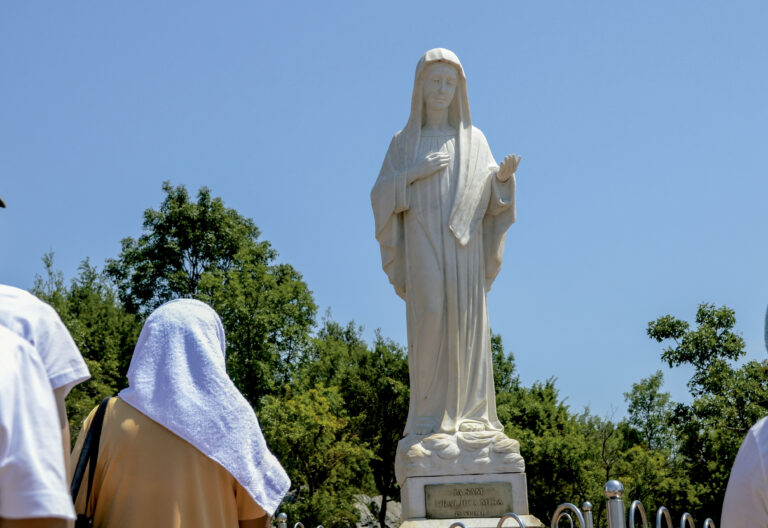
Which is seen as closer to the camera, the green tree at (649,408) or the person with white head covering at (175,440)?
the person with white head covering at (175,440)

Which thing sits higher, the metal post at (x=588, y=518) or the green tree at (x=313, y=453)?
the green tree at (x=313, y=453)

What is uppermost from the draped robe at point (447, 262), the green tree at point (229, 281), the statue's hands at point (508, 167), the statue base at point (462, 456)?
the green tree at point (229, 281)

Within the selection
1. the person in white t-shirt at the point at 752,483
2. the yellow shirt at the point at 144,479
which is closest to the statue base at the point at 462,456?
the yellow shirt at the point at 144,479

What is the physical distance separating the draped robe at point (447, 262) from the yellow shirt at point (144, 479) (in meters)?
5.57

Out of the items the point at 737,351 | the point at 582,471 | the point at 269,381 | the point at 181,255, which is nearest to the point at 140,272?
the point at 181,255

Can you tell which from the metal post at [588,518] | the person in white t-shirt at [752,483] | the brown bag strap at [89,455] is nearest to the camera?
the person in white t-shirt at [752,483]

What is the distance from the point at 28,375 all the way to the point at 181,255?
35.2 metres

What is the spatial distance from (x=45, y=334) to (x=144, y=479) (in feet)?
3.99

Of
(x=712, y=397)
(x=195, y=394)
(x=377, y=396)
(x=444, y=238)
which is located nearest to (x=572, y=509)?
(x=195, y=394)

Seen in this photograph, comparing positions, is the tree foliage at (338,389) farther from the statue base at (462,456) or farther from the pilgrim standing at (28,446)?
the pilgrim standing at (28,446)

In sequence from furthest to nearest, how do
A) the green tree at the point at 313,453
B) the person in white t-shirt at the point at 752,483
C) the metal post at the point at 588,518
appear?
the green tree at the point at 313,453 < the metal post at the point at 588,518 < the person in white t-shirt at the point at 752,483

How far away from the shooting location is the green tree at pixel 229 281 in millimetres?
31703

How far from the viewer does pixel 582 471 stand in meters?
32.7

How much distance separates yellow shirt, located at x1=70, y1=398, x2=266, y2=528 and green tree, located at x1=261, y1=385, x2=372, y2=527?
1008 inches
